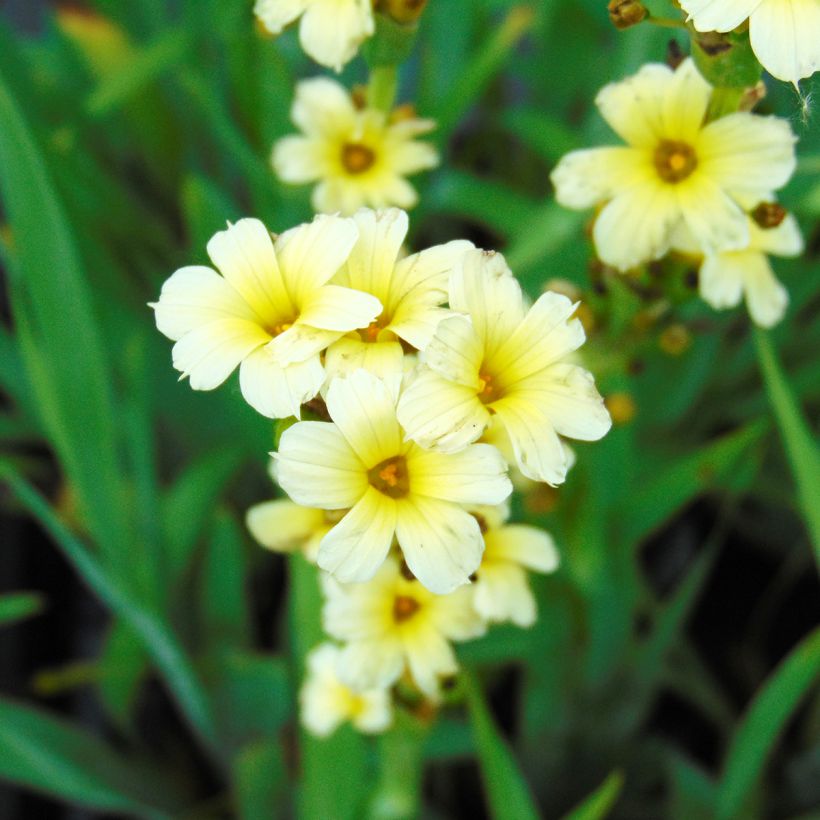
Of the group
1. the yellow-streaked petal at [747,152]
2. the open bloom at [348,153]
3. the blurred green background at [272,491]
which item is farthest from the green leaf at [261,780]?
the yellow-streaked petal at [747,152]

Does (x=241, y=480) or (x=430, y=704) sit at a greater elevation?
(x=430, y=704)

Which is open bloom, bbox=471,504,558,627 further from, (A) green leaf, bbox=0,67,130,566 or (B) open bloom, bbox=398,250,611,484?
(A) green leaf, bbox=0,67,130,566

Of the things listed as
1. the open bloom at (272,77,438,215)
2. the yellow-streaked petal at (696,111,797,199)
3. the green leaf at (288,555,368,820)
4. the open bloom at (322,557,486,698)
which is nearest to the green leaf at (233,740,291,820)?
the green leaf at (288,555,368,820)

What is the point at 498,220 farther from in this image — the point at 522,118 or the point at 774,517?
the point at 774,517

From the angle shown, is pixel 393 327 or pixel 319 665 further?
pixel 319 665

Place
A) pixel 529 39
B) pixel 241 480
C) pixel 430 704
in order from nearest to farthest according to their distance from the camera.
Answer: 1. pixel 430 704
2. pixel 241 480
3. pixel 529 39

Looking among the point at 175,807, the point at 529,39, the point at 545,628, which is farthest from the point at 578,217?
the point at 529,39

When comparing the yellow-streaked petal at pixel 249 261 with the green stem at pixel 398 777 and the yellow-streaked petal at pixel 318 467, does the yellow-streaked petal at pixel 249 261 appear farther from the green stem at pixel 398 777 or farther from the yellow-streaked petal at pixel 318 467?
the green stem at pixel 398 777
